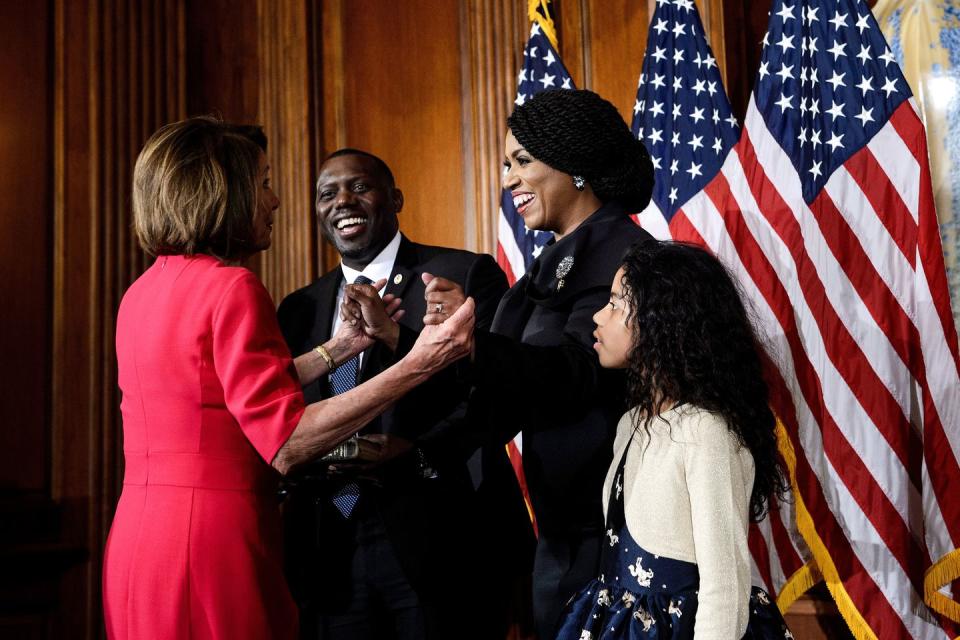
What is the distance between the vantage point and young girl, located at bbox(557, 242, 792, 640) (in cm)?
159

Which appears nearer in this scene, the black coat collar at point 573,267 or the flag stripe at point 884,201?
the black coat collar at point 573,267

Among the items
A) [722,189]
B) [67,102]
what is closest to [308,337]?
[722,189]

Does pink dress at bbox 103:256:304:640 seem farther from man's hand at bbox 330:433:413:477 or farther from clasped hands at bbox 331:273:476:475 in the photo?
man's hand at bbox 330:433:413:477

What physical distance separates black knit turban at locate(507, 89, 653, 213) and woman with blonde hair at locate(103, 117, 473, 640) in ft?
1.86

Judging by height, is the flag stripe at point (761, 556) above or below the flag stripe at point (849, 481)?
below

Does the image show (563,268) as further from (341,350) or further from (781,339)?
(781,339)

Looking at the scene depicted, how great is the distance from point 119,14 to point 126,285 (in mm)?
1111

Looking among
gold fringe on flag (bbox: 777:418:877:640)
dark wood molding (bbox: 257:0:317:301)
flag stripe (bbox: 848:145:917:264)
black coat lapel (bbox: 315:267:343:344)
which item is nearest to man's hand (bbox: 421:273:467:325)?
black coat lapel (bbox: 315:267:343:344)

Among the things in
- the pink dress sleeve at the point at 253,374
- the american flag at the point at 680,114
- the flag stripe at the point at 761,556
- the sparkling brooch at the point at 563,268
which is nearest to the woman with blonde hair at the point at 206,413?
the pink dress sleeve at the point at 253,374

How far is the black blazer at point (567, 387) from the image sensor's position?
1.79 metres

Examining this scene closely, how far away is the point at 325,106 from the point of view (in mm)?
4277

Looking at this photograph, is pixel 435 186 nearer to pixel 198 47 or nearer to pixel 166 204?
pixel 198 47

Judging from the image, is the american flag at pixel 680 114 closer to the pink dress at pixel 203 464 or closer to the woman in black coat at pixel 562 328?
the woman in black coat at pixel 562 328

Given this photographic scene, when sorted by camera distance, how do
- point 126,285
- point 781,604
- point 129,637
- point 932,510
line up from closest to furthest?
point 129,637
point 932,510
point 781,604
point 126,285
